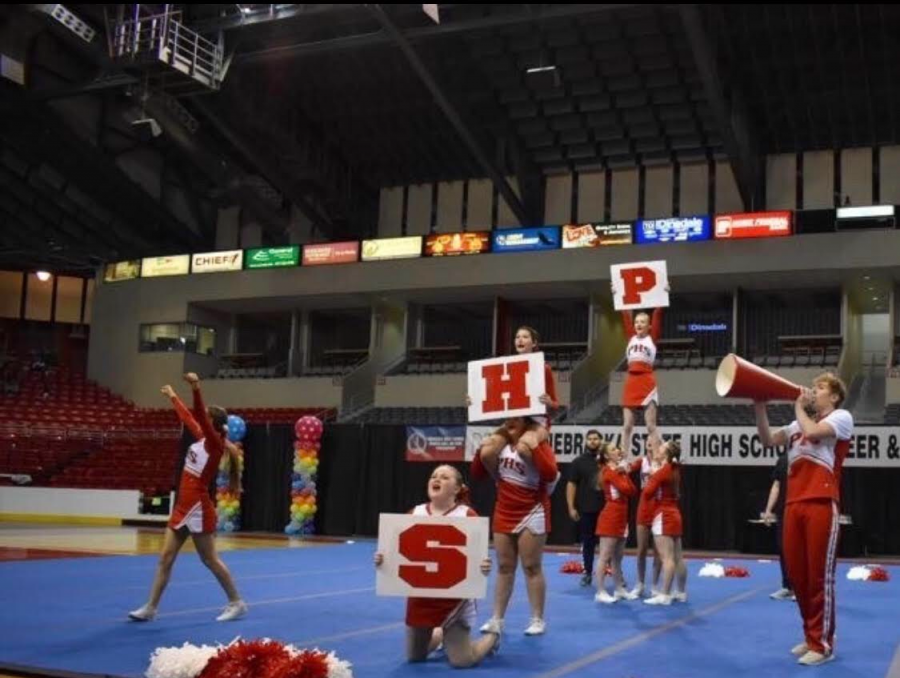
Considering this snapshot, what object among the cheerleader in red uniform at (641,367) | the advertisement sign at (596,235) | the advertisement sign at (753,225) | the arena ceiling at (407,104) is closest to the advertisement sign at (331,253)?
the arena ceiling at (407,104)

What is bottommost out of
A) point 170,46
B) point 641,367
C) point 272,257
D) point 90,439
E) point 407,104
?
point 90,439

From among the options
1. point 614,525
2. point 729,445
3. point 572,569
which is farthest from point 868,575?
point 729,445

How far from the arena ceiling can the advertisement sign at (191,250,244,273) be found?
1550mm

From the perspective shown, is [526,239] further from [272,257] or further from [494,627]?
[494,627]

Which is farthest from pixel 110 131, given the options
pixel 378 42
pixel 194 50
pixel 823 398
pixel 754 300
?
pixel 823 398

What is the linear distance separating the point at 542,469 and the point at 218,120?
20234 mm

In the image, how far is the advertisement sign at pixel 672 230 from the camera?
906 inches

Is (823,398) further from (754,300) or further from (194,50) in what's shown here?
(754,300)

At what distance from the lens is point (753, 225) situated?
2259cm

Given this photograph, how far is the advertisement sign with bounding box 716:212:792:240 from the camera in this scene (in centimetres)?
2241

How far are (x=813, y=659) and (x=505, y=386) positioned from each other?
7.74 ft

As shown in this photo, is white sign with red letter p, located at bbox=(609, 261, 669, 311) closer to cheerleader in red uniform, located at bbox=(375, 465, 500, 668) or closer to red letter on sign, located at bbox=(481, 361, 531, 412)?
red letter on sign, located at bbox=(481, 361, 531, 412)

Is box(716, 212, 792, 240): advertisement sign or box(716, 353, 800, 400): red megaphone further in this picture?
box(716, 212, 792, 240): advertisement sign

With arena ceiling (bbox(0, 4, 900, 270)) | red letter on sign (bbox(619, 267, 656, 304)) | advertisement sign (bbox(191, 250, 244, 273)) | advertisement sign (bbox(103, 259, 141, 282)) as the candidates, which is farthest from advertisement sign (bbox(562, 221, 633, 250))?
red letter on sign (bbox(619, 267, 656, 304))
